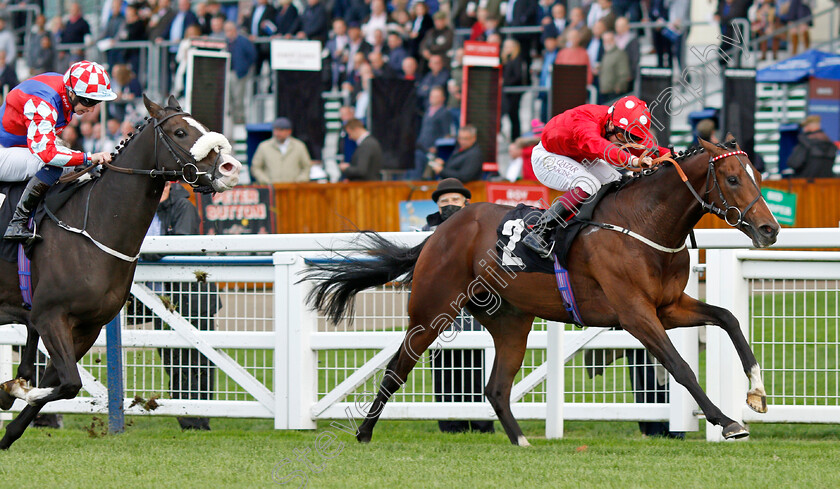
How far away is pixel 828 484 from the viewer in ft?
15.7

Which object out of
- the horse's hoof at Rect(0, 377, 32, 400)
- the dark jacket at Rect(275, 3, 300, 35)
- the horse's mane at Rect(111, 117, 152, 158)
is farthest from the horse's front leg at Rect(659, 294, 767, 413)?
the dark jacket at Rect(275, 3, 300, 35)

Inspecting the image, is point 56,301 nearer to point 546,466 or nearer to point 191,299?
point 191,299

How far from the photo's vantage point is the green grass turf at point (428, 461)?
497 cm

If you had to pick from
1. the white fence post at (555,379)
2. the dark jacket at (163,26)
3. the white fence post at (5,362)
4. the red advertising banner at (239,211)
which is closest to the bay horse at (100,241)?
the white fence post at (5,362)

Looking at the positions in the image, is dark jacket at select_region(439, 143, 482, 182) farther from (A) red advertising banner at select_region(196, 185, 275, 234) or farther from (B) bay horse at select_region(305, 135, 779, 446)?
(B) bay horse at select_region(305, 135, 779, 446)

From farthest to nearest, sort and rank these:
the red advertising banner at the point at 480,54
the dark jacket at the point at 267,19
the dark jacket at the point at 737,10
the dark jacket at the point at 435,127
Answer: the dark jacket at the point at 267,19, the dark jacket at the point at 737,10, the dark jacket at the point at 435,127, the red advertising banner at the point at 480,54

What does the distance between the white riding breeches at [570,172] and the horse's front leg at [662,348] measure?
79 cm

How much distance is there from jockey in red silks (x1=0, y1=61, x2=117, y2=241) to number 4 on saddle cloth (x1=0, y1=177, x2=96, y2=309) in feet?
0.15

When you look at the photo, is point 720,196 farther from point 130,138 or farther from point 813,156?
point 813,156

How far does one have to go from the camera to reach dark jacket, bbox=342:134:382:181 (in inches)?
534

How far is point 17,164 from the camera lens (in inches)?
242

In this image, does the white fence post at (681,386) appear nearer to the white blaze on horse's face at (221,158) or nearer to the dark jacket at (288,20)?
the white blaze on horse's face at (221,158)

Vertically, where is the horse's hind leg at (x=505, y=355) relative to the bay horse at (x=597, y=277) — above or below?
below

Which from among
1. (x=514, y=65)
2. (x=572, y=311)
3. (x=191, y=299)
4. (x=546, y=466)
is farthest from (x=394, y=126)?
(x=546, y=466)
